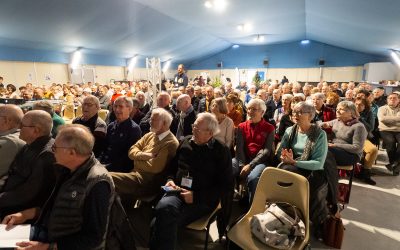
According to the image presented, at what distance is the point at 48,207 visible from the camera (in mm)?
1474

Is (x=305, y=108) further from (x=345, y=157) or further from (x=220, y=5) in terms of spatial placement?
(x=220, y=5)

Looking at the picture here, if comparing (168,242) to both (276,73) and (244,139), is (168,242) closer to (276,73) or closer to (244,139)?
(244,139)

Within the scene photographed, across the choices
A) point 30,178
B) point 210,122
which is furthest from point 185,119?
point 30,178

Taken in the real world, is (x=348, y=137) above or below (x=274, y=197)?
above

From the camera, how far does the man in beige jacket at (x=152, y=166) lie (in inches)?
87.0

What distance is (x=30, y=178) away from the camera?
1642 millimetres

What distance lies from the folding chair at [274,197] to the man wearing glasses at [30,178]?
131 cm

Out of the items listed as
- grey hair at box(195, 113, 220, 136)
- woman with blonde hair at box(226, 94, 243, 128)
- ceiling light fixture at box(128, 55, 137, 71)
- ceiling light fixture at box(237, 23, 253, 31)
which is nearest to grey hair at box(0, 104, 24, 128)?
grey hair at box(195, 113, 220, 136)

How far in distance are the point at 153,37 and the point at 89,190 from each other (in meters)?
11.1

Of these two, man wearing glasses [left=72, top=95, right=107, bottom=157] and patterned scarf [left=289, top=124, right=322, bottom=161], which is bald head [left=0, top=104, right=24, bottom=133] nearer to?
man wearing glasses [left=72, top=95, right=107, bottom=157]

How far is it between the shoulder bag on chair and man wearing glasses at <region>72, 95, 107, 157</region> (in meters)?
1.89

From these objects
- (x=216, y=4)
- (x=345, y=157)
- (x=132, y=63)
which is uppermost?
(x=216, y=4)

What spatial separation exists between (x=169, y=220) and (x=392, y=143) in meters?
4.04

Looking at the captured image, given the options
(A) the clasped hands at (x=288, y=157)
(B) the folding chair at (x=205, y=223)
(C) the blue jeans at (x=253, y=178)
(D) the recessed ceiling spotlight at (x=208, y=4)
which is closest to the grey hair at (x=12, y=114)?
(B) the folding chair at (x=205, y=223)
